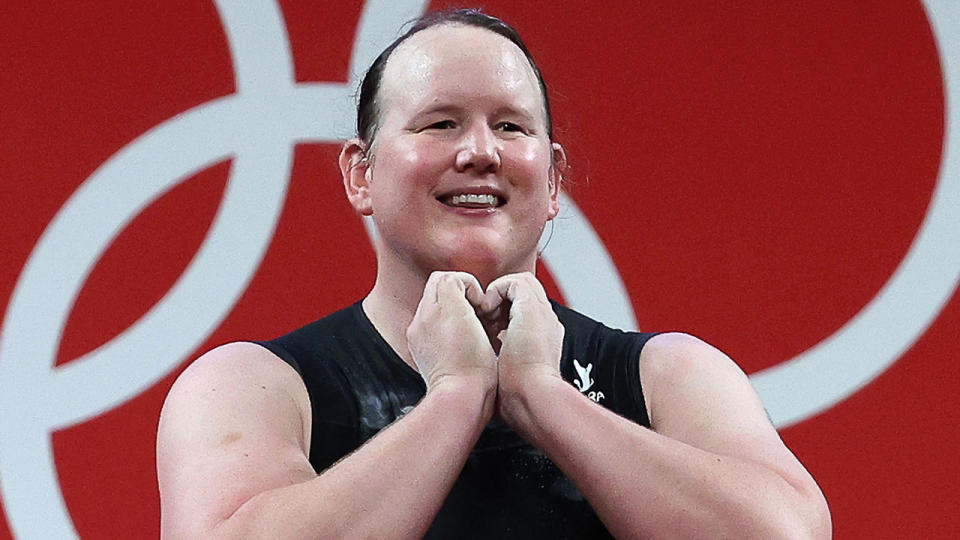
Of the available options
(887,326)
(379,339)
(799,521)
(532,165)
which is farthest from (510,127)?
(887,326)

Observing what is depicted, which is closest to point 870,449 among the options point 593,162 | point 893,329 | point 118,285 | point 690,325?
point 893,329

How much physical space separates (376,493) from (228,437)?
0.64 feet

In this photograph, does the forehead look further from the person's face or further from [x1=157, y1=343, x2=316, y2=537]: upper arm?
[x1=157, y1=343, x2=316, y2=537]: upper arm

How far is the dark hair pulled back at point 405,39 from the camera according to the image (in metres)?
1.54

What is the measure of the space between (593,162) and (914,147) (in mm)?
639

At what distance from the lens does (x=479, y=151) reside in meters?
1.42

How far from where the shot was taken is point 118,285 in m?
2.43

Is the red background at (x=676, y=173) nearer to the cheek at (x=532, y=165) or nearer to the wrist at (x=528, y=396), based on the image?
the cheek at (x=532, y=165)

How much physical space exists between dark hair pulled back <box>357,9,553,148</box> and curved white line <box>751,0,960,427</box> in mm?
1056

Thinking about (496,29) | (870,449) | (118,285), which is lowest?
(870,449)

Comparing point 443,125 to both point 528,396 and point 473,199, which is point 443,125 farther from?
point 528,396

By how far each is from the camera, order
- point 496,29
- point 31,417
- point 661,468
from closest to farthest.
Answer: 1. point 661,468
2. point 496,29
3. point 31,417

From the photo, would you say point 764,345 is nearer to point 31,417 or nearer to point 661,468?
point 661,468

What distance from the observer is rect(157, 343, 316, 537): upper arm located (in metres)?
1.24
